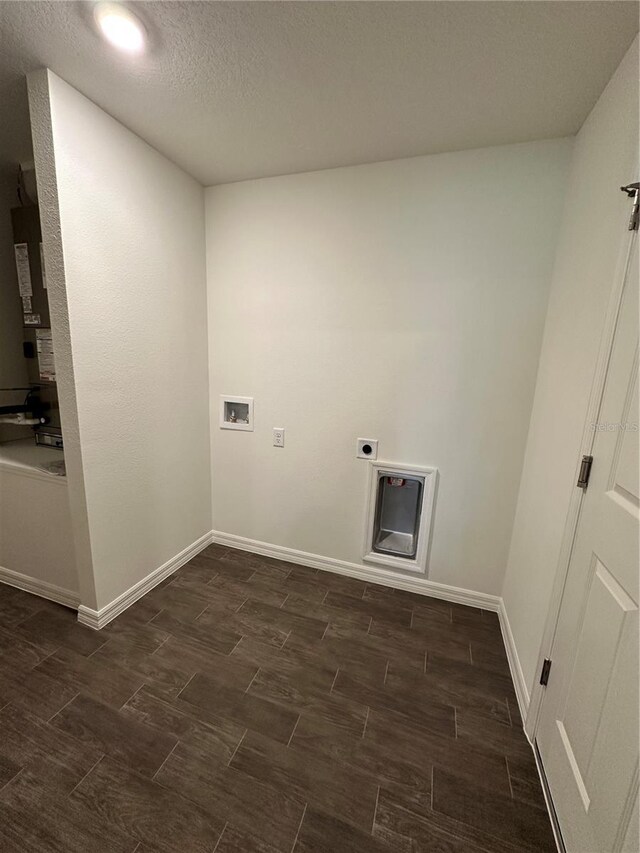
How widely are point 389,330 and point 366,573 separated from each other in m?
1.58

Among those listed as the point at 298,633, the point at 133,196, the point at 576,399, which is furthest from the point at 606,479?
the point at 133,196

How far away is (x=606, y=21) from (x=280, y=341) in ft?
5.73

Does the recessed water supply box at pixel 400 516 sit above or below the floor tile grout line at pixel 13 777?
above

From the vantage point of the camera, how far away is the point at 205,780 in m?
1.14

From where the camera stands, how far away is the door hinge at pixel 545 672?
48.9 inches

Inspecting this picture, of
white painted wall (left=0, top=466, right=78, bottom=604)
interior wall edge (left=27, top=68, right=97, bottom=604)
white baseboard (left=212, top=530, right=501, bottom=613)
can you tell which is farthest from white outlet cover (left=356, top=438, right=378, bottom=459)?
white painted wall (left=0, top=466, right=78, bottom=604)

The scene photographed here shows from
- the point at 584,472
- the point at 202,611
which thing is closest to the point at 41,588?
the point at 202,611

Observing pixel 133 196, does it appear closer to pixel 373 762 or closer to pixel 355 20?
pixel 355 20

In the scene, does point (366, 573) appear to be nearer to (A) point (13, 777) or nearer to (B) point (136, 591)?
(B) point (136, 591)

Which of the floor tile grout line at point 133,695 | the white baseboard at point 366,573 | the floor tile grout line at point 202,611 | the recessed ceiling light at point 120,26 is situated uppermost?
the recessed ceiling light at point 120,26

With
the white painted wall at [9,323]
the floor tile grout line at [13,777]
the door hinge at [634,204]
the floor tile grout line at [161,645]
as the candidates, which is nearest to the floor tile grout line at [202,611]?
the floor tile grout line at [161,645]

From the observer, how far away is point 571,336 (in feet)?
4.39

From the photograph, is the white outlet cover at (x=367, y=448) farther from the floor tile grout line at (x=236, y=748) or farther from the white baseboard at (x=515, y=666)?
the floor tile grout line at (x=236, y=748)

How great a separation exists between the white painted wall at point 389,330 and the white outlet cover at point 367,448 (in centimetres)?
5
